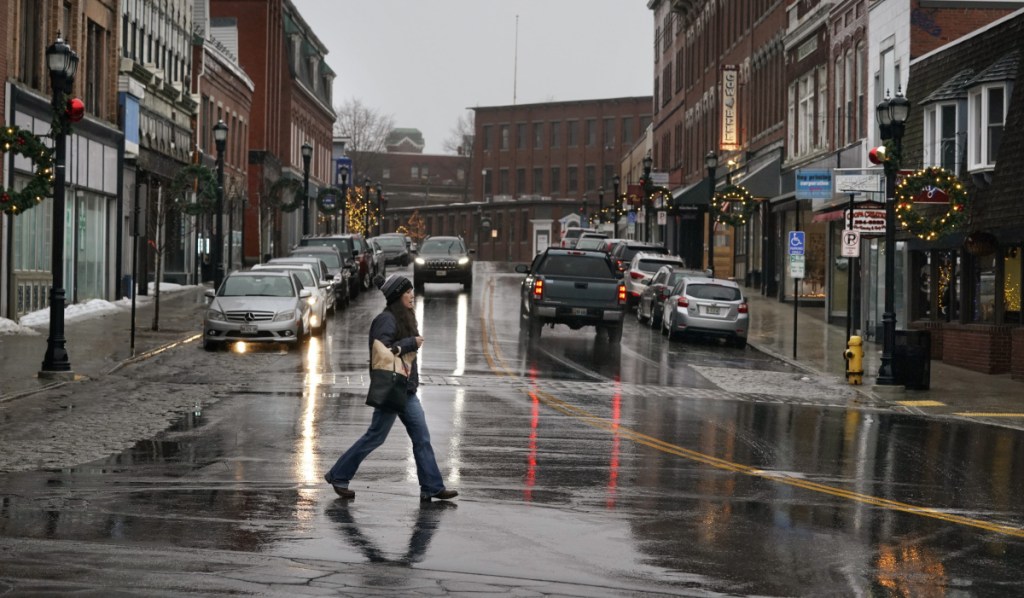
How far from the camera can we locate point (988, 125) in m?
28.8

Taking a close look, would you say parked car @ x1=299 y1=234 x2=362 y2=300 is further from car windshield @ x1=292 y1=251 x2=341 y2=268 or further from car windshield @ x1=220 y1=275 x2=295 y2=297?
car windshield @ x1=220 y1=275 x2=295 y2=297

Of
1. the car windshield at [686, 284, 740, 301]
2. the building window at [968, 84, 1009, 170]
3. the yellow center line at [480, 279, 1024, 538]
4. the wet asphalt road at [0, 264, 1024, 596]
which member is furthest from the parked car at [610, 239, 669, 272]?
the wet asphalt road at [0, 264, 1024, 596]

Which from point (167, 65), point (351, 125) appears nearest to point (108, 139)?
point (167, 65)

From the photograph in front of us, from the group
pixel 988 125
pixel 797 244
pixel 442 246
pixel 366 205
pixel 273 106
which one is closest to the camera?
pixel 988 125

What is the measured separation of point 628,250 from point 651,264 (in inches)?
207

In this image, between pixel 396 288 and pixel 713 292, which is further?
pixel 713 292

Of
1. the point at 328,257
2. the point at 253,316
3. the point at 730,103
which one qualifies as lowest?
the point at 253,316

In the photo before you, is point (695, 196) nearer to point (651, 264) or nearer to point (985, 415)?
point (651, 264)

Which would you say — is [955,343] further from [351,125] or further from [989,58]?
[351,125]

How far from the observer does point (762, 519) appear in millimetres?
11727

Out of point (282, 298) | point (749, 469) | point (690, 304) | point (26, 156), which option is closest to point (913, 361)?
point (690, 304)

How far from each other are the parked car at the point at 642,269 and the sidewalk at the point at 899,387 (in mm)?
2840

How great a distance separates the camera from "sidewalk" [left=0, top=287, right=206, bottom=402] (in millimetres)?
22516

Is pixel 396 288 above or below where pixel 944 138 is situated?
below
